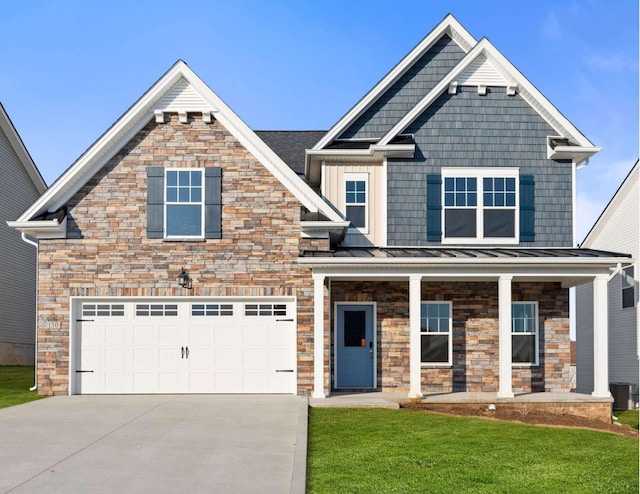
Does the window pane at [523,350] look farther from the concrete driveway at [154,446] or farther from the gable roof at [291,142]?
the gable roof at [291,142]

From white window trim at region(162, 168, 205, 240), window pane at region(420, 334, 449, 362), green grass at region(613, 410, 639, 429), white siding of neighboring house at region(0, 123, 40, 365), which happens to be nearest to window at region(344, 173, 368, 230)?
window pane at region(420, 334, 449, 362)

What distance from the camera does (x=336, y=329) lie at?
57.1 feet

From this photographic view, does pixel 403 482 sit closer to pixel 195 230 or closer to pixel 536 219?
pixel 195 230

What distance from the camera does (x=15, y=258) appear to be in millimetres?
26438

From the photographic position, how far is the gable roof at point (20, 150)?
25.3 m

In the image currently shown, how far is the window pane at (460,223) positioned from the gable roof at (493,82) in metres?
2.34

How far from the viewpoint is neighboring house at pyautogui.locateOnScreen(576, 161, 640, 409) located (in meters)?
20.6

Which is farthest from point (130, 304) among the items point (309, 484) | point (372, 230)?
point (309, 484)

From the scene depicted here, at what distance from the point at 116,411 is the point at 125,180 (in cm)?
547

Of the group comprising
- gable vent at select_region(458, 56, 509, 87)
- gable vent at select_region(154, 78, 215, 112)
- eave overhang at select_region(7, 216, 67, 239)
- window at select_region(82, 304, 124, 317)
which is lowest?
window at select_region(82, 304, 124, 317)

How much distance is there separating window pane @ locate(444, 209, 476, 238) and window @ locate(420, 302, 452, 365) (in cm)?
169

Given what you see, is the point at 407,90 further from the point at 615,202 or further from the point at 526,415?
the point at 526,415

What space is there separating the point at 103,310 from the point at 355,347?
230 inches

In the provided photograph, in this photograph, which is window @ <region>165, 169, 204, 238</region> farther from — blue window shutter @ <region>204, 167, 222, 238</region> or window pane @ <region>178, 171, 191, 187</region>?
blue window shutter @ <region>204, 167, 222, 238</region>
